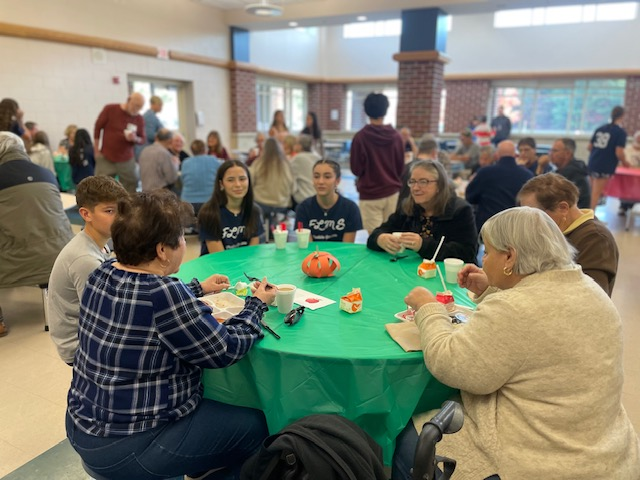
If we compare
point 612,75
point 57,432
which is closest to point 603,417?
point 57,432

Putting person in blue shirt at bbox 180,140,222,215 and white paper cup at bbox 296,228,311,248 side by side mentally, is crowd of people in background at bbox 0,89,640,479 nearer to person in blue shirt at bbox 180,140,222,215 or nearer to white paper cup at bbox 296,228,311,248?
person in blue shirt at bbox 180,140,222,215

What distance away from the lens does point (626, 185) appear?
724 centimetres

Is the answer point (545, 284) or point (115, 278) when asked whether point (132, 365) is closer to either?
point (115, 278)

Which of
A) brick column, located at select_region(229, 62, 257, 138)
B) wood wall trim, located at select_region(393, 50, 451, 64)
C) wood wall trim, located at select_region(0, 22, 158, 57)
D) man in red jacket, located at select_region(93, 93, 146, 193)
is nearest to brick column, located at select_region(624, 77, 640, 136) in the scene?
wood wall trim, located at select_region(393, 50, 451, 64)

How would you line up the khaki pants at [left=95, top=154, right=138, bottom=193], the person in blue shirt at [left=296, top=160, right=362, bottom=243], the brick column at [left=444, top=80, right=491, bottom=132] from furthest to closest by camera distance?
the brick column at [left=444, top=80, right=491, bottom=132] < the khaki pants at [left=95, top=154, right=138, bottom=193] < the person in blue shirt at [left=296, top=160, right=362, bottom=243]

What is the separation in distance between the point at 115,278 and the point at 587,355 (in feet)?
4.43

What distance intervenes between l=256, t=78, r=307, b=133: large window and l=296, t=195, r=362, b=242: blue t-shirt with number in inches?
383

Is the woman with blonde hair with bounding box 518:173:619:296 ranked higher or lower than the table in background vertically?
higher

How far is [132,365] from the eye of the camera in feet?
4.57

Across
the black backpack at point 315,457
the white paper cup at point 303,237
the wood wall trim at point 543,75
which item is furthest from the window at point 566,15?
the black backpack at point 315,457

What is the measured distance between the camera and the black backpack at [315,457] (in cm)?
114

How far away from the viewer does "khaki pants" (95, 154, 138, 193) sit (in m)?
6.16

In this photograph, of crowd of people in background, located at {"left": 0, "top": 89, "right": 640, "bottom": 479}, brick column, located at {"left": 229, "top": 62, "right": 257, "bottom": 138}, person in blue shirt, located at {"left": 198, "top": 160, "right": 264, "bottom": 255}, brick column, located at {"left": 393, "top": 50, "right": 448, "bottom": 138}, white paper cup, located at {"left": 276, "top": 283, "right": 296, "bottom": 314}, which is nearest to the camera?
crowd of people in background, located at {"left": 0, "top": 89, "right": 640, "bottom": 479}

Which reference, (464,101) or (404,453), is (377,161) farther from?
(464,101)
